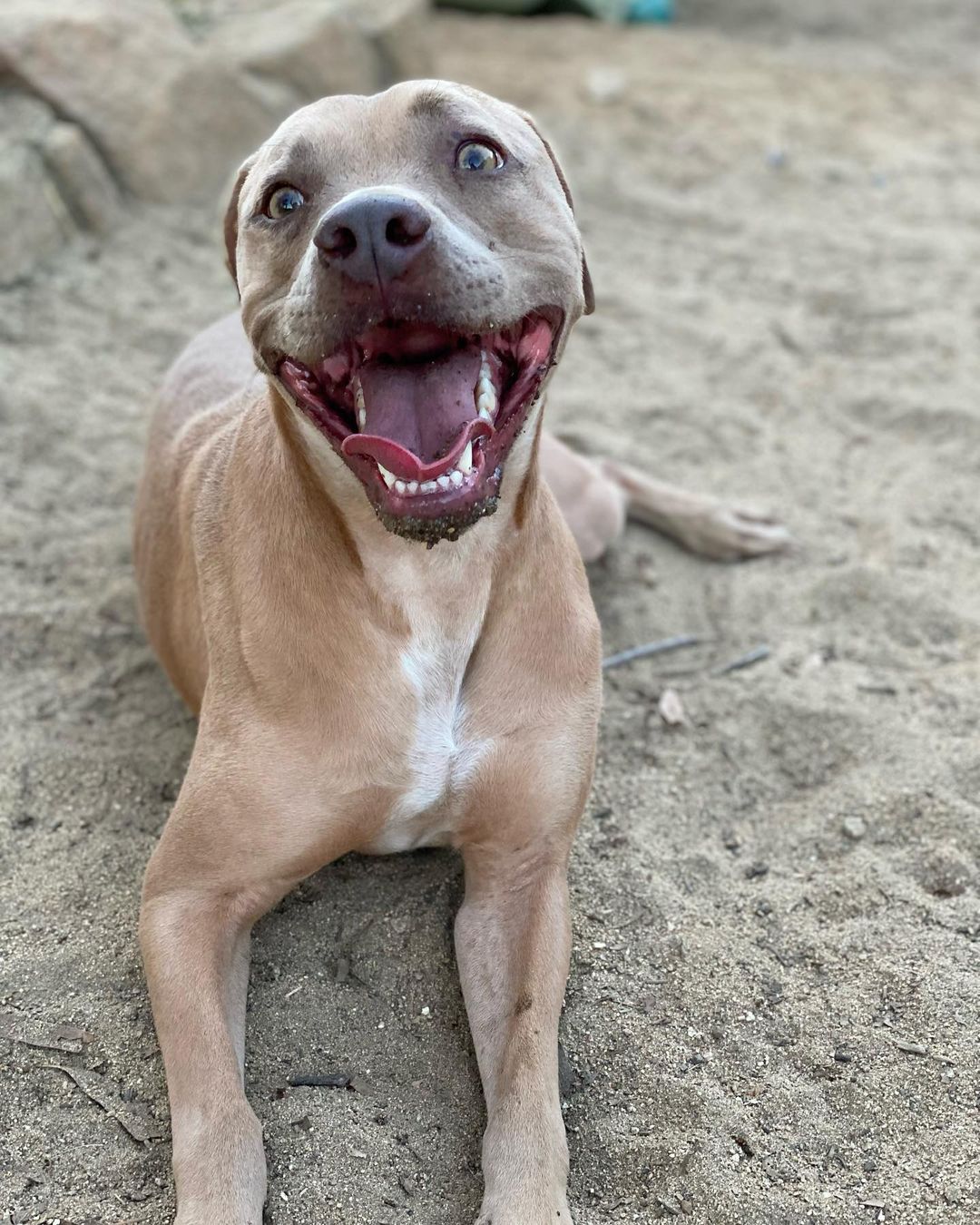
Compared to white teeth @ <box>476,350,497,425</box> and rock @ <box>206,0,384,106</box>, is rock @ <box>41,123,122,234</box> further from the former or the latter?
white teeth @ <box>476,350,497,425</box>

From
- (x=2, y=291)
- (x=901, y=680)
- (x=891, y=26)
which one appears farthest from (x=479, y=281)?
(x=891, y=26)

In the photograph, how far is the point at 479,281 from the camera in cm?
239

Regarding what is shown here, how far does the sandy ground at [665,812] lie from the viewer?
2.50m

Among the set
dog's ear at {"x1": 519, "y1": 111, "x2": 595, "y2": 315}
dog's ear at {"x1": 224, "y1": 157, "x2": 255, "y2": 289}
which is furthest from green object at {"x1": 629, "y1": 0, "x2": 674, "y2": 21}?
dog's ear at {"x1": 224, "y1": 157, "x2": 255, "y2": 289}

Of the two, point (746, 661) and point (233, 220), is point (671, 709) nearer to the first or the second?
point (746, 661)

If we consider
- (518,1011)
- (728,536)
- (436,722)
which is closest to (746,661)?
(728,536)

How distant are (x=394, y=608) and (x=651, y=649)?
1.42 m

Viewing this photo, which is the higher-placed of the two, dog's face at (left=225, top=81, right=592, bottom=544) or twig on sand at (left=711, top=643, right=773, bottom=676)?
dog's face at (left=225, top=81, right=592, bottom=544)

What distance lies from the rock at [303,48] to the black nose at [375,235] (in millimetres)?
4632

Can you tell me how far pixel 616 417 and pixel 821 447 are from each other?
761 mm

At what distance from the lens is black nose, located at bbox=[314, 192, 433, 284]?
2.29 m

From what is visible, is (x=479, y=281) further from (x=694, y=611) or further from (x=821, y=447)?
(x=821, y=447)

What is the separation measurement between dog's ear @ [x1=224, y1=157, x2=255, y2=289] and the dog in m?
0.01

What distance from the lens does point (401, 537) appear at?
2604 mm
